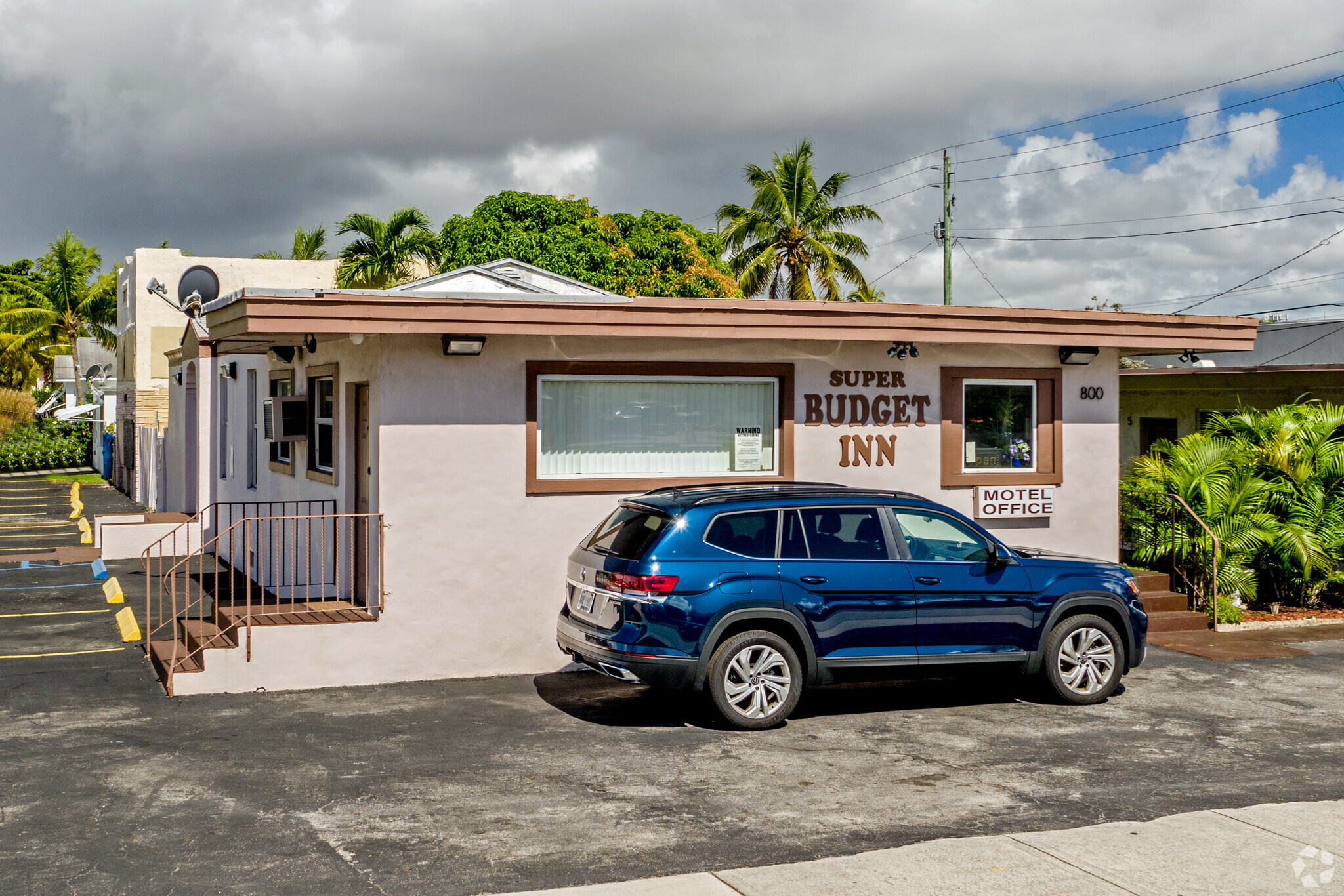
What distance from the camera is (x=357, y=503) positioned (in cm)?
1173

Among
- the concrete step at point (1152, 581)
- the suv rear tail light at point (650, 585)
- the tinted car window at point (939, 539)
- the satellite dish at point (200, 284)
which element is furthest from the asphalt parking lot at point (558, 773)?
the satellite dish at point (200, 284)

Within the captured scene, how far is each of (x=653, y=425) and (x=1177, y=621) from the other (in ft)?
20.5

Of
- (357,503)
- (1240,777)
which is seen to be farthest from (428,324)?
(1240,777)

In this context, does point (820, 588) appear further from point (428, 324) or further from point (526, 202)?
point (526, 202)

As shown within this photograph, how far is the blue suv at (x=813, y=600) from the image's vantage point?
27.9 feet

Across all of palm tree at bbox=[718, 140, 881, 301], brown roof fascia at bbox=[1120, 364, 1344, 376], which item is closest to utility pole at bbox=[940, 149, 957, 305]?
palm tree at bbox=[718, 140, 881, 301]

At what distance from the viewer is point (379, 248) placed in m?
34.3

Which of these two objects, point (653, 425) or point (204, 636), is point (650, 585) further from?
point (204, 636)

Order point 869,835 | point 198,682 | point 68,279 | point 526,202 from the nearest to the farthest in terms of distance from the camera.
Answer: point 869,835 < point 198,682 < point 526,202 < point 68,279

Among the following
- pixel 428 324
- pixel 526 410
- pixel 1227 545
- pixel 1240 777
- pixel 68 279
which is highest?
pixel 68 279

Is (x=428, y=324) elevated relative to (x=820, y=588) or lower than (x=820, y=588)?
elevated

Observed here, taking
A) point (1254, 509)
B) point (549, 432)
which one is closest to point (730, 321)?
point (549, 432)

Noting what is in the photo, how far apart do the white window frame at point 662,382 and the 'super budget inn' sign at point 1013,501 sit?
2324 millimetres

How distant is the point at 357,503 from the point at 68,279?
48.6 metres
